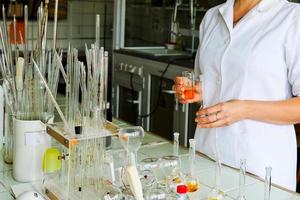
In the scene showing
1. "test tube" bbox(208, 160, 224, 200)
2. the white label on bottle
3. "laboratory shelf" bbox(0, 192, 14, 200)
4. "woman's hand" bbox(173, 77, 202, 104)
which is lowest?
"laboratory shelf" bbox(0, 192, 14, 200)

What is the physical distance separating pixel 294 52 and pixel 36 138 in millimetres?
830

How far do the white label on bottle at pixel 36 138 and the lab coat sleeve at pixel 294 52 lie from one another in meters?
0.78

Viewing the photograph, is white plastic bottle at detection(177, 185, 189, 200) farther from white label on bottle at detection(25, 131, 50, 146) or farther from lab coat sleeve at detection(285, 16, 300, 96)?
lab coat sleeve at detection(285, 16, 300, 96)

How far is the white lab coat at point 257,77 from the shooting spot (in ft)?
4.75

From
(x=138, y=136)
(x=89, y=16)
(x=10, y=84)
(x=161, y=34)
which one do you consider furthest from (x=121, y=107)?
(x=138, y=136)

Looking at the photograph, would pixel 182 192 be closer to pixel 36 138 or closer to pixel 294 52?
pixel 36 138

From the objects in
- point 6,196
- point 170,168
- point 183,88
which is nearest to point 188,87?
point 183,88

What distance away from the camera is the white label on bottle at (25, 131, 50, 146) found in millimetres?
1299

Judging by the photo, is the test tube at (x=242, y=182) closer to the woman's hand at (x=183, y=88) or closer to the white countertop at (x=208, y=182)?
the white countertop at (x=208, y=182)

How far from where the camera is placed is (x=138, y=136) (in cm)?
114

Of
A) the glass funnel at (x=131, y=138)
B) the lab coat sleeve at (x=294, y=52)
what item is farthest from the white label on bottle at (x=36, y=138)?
the lab coat sleeve at (x=294, y=52)

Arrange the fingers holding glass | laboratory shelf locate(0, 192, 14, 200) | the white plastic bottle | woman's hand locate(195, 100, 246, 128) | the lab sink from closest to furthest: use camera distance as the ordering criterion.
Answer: the white plastic bottle, laboratory shelf locate(0, 192, 14, 200), woman's hand locate(195, 100, 246, 128), the fingers holding glass, the lab sink

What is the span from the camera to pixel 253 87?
4.91 ft

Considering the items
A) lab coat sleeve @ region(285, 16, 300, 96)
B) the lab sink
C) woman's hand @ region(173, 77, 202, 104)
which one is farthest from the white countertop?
the lab sink
